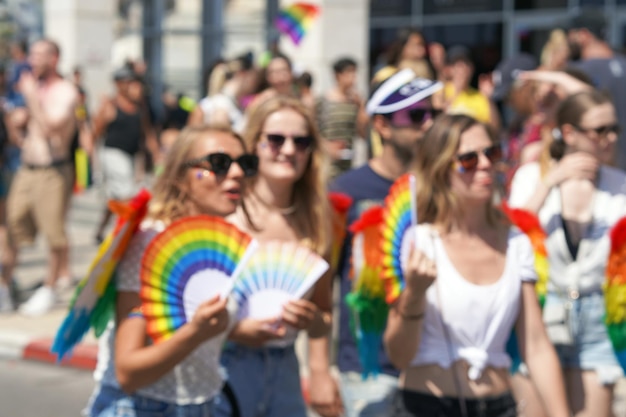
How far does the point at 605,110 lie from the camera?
16.7 ft

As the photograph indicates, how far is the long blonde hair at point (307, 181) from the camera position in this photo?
14.8ft

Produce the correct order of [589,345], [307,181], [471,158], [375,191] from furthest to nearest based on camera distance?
[375,191], [589,345], [307,181], [471,158]

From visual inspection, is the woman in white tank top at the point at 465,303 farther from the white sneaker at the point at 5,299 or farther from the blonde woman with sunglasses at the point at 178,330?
the white sneaker at the point at 5,299

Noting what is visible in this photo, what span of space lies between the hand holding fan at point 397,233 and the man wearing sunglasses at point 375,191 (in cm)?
59

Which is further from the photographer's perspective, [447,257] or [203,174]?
[447,257]

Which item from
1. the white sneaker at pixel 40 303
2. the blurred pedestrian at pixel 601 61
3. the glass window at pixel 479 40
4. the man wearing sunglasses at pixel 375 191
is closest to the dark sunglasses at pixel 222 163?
the man wearing sunglasses at pixel 375 191

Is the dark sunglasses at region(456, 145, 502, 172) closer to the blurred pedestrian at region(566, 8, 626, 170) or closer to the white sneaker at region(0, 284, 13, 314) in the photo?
the blurred pedestrian at region(566, 8, 626, 170)

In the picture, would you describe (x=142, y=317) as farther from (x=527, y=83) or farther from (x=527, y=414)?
(x=527, y=83)

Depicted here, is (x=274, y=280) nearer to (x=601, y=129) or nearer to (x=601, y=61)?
(x=601, y=129)

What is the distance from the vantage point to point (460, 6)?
66.1 ft

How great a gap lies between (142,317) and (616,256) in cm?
205

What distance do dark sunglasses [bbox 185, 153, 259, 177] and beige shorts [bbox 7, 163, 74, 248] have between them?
20.5 feet

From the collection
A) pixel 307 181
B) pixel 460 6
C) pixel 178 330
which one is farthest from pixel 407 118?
pixel 460 6

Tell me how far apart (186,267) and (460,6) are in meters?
17.1
